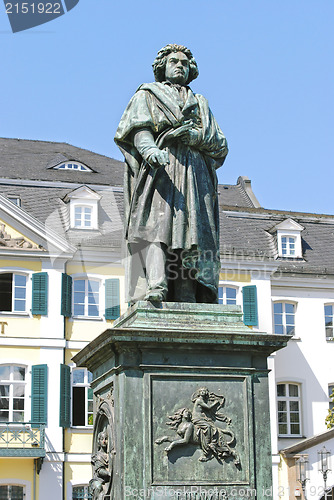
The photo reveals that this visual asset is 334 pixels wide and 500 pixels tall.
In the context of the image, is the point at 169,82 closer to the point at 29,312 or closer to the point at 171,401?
the point at 171,401

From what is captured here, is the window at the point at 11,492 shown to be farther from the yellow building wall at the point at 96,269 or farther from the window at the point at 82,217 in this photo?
→ the window at the point at 82,217

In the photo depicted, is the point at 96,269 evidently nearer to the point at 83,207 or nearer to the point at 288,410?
the point at 83,207

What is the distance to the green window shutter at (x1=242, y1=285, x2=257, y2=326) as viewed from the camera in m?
32.4

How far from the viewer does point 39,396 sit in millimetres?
28984

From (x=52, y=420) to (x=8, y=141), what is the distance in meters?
14.7

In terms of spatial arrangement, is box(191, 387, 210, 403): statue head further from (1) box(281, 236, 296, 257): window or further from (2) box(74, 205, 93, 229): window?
(1) box(281, 236, 296, 257): window

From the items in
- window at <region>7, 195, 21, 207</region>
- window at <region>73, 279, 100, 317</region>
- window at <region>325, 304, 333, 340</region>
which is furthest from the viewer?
window at <region>325, 304, 333, 340</region>

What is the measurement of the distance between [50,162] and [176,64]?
29.8 meters

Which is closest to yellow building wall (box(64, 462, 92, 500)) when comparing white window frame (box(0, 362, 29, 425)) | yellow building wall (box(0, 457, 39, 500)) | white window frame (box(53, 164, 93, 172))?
yellow building wall (box(0, 457, 39, 500))

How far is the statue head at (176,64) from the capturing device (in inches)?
299

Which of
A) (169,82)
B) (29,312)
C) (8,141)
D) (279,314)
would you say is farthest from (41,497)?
(169,82)

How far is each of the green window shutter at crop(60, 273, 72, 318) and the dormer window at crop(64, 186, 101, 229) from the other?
269 centimetres

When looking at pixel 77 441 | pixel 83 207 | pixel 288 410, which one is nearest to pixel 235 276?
pixel 288 410

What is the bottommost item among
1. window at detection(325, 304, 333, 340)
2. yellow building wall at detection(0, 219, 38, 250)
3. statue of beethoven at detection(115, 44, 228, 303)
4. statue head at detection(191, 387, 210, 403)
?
statue head at detection(191, 387, 210, 403)
